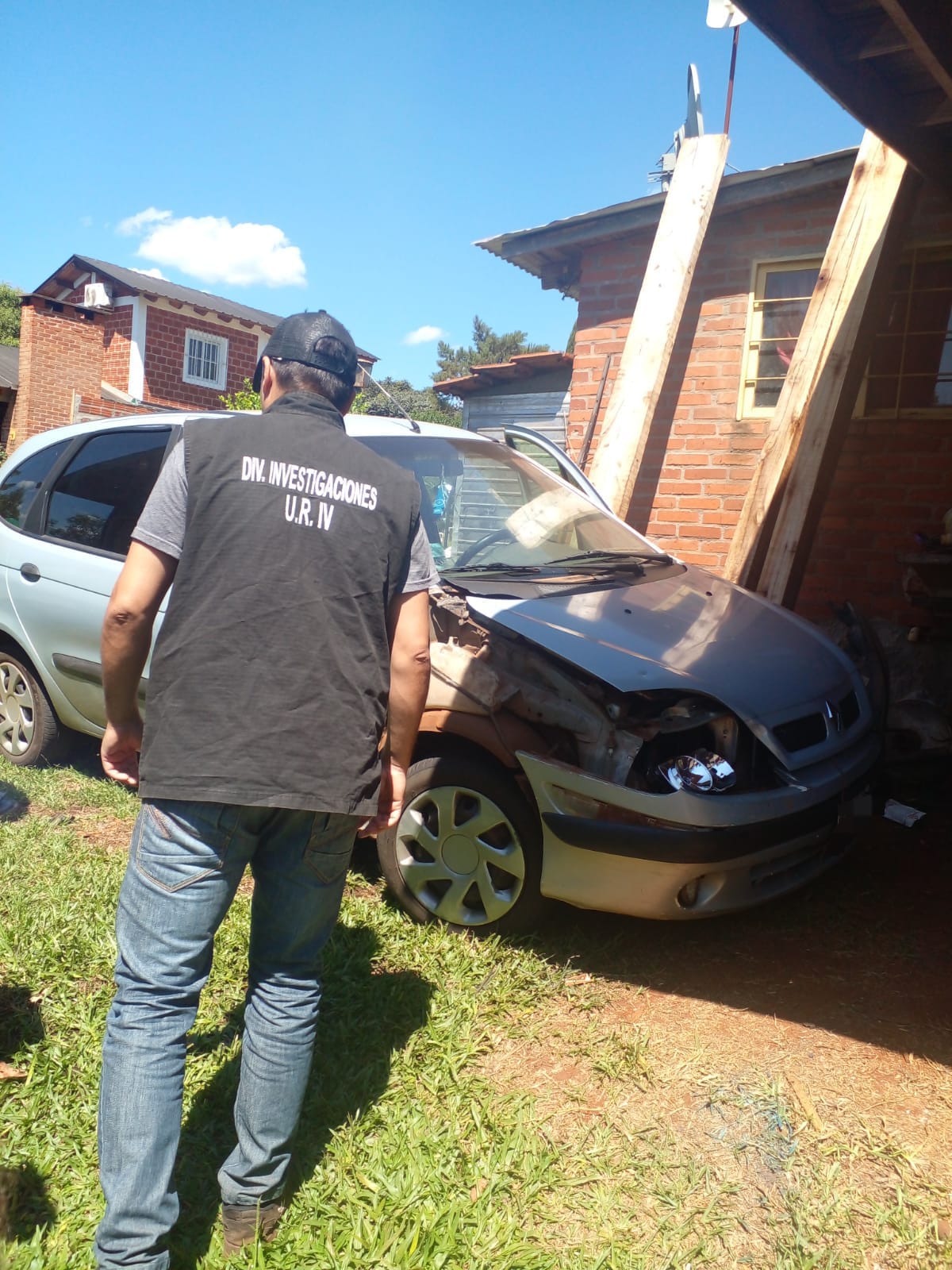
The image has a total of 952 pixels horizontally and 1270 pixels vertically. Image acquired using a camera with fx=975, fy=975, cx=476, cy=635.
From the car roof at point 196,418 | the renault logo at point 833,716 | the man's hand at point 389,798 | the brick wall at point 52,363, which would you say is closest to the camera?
the man's hand at point 389,798

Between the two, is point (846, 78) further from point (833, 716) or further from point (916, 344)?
point (833, 716)

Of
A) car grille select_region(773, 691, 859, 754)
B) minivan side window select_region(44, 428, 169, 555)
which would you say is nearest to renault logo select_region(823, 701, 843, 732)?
car grille select_region(773, 691, 859, 754)

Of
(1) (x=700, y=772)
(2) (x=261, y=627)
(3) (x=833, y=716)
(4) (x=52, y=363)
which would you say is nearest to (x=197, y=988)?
(2) (x=261, y=627)

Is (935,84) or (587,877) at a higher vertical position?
(935,84)

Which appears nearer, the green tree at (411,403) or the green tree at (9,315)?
the green tree at (9,315)

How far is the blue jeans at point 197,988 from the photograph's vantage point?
1.89 meters

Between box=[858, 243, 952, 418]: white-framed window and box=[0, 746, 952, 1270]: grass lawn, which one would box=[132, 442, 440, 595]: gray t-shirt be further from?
box=[858, 243, 952, 418]: white-framed window

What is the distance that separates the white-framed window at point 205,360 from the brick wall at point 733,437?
19.3 meters

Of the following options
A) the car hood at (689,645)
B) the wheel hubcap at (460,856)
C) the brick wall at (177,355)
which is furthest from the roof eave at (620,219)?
the brick wall at (177,355)

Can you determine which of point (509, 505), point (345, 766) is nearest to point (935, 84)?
point (509, 505)

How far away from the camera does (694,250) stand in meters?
6.74

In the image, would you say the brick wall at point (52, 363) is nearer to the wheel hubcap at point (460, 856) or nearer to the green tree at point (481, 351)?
the wheel hubcap at point (460, 856)

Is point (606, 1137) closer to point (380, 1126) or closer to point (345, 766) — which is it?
point (380, 1126)

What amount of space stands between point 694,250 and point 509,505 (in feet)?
11.0
